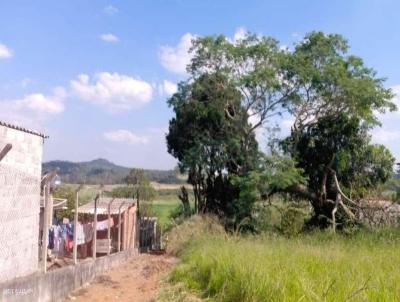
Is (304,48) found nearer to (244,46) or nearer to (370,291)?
(244,46)

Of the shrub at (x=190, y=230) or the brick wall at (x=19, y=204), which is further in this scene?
the shrub at (x=190, y=230)

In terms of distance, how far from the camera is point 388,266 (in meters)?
7.14

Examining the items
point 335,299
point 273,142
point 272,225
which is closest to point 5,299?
point 335,299

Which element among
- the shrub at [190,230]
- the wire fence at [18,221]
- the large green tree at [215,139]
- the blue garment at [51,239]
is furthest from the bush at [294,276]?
the large green tree at [215,139]

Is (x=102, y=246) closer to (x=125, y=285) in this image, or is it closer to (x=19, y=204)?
(x=125, y=285)

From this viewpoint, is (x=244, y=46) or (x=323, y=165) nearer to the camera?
(x=244, y=46)

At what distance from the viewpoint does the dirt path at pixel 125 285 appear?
10.0 m

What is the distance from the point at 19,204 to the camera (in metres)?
9.11

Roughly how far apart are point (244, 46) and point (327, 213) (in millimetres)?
8949

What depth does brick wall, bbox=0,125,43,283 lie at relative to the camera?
27.9ft

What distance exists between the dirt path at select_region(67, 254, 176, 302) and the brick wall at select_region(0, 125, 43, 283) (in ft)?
4.23

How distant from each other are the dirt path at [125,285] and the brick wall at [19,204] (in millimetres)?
1289

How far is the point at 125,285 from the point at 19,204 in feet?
13.0

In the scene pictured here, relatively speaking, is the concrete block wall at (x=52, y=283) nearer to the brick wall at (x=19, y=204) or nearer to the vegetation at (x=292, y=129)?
the brick wall at (x=19, y=204)
